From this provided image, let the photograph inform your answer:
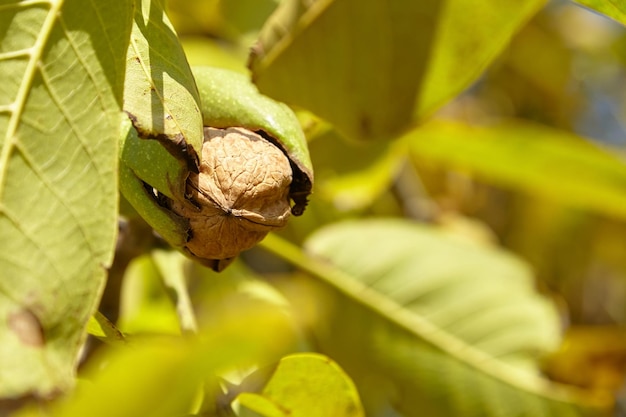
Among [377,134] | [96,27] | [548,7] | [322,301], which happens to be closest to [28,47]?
[96,27]

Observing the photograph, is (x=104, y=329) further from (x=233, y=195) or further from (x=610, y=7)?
(x=610, y=7)

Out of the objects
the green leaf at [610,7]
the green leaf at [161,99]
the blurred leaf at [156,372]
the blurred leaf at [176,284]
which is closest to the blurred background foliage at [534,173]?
the blurred leaf at [176,284]

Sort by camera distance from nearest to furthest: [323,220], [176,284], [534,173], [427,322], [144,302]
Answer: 1. [176,284]
2. [427,322]
3. [144,302]
4. [323,220]
5. [534,173]

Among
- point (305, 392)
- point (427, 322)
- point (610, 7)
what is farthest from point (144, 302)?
point (610, 7)

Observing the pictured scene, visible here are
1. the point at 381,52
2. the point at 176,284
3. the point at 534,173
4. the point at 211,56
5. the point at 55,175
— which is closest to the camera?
the point at 55,175

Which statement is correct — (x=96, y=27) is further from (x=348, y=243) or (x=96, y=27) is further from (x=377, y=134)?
(x=348, y=243)

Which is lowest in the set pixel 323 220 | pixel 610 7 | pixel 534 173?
pixel 323 220

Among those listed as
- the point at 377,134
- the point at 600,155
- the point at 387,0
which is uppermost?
the point at 387,0
